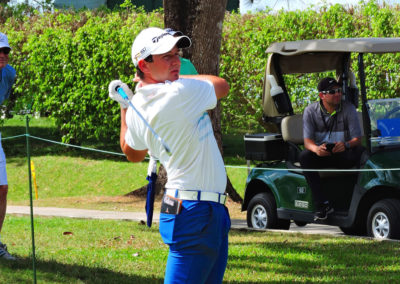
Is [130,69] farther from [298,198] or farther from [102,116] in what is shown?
[298,198]

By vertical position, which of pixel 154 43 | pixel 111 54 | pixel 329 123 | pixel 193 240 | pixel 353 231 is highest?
pixel 111 54

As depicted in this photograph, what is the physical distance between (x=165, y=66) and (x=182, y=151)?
0.42 meters

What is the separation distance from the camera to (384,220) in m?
A: 7.80

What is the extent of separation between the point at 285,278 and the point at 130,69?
1238 cm

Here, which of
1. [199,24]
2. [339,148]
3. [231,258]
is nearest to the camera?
[231,258]

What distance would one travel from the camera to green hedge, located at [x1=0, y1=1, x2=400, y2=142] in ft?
54.3

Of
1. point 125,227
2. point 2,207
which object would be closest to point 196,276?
point 2,207

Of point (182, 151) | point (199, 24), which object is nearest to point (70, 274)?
point (182, 151)

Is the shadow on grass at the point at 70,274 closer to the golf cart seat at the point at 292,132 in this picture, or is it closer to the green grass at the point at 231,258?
the green grass at the point at 231,258

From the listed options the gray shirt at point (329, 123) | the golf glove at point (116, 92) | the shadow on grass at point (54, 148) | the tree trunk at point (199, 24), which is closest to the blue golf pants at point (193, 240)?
the golf glove at point (116, 92)

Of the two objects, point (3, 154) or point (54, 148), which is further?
point (54, 148)

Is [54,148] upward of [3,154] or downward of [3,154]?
downward

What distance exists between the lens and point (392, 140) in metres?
8.03

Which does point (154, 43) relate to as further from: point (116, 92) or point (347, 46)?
point (347, 46)
